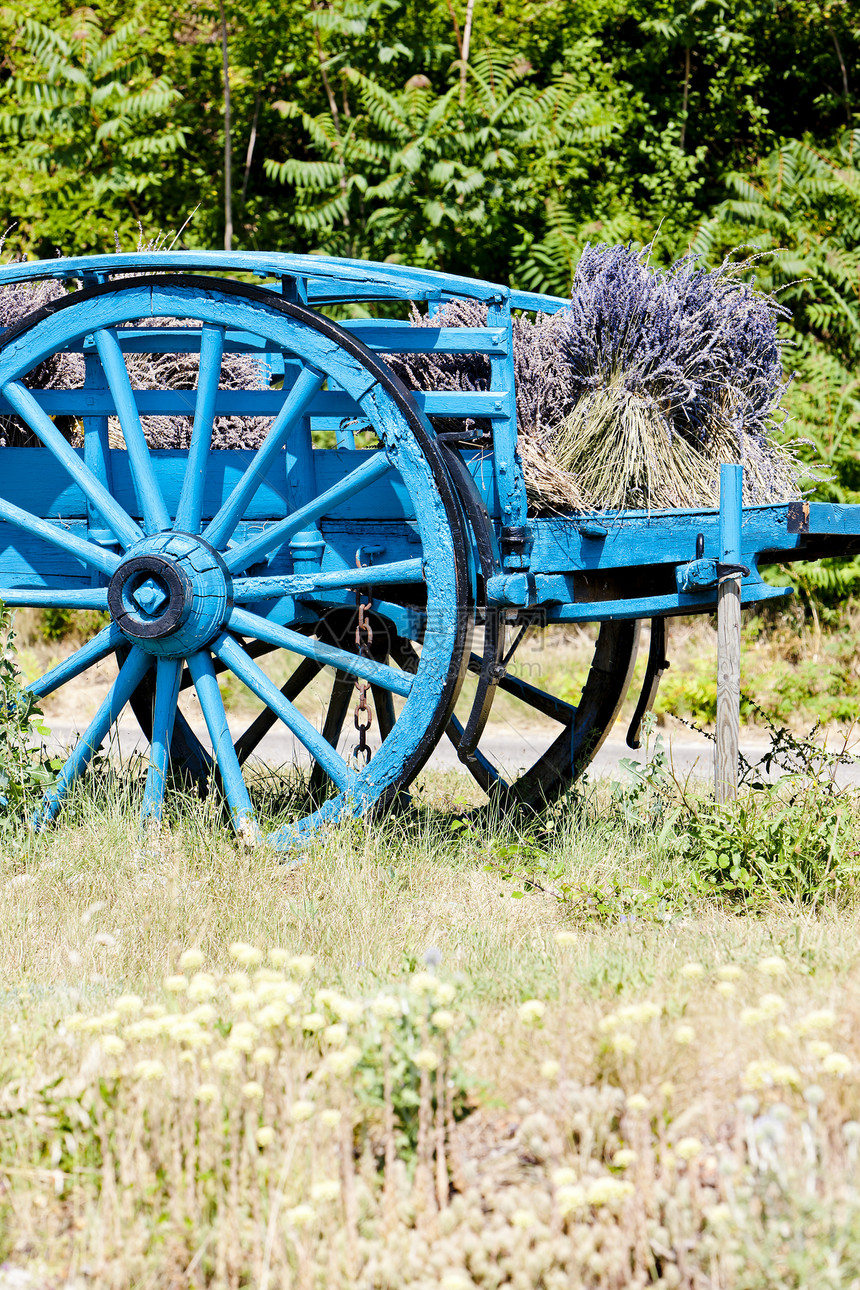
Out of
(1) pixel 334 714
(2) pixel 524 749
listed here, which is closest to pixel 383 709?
(1) pixel 334 714

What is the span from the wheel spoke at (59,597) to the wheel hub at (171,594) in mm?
155

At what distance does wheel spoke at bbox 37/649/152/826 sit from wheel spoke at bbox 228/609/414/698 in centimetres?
36

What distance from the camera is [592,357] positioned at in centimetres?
411

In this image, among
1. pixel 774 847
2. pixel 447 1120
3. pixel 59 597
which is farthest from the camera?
pixel 59 597

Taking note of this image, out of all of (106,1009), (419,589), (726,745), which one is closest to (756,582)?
(726,745)

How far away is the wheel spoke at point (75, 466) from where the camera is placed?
4000 mm

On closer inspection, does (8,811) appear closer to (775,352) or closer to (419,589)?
(419,589)

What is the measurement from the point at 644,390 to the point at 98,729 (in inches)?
84.0

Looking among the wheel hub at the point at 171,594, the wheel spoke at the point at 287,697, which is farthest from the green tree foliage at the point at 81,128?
the wheel hub at the point at 171,594

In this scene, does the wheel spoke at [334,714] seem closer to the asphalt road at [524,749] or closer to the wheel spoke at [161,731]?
the wheel spoke at [161,731]

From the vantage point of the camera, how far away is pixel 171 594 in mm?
3846

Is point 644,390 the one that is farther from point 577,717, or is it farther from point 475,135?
point 475,135

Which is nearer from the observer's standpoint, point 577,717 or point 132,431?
Answer: point 132,431

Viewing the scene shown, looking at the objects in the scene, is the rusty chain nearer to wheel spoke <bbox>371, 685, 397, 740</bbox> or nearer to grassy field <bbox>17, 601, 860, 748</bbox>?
wheel spoke <bbox>371, 685, 397, 740</bbox>
